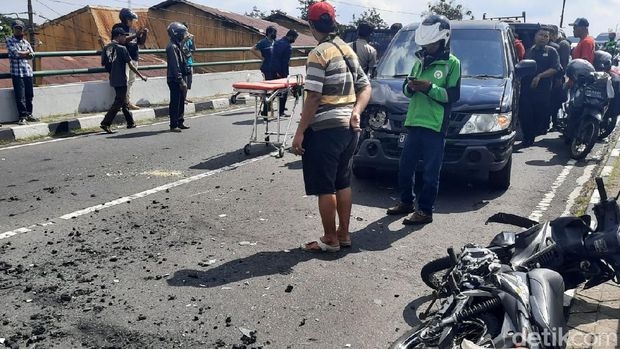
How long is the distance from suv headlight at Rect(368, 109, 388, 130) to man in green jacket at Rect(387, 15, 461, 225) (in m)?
1.09

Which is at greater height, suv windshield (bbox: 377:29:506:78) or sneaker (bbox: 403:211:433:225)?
suv windshield (bbox: 377:29:506:78)

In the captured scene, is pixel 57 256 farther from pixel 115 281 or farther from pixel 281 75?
pixel 281 75

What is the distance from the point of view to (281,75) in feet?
41.3

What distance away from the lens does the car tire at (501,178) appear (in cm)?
758

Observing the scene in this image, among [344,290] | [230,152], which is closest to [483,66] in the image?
[230,152]

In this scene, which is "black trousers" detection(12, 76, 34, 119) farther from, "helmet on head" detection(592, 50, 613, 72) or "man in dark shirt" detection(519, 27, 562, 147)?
"helmet on head" detection(592, 50, 613, 72)

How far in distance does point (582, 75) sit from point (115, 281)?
794 centimetres

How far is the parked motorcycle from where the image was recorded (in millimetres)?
10672

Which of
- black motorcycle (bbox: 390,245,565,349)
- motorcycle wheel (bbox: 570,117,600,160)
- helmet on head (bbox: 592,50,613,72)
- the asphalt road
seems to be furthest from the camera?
helmet on head (bbox: 592,50,613,72)

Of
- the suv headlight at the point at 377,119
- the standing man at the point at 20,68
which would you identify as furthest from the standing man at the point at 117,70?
the suv headlight at the point at 377,119

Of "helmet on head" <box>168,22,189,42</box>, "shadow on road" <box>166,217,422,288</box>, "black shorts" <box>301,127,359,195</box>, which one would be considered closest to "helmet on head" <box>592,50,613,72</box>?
"shadow on road" <box>166,217,422,288</box>

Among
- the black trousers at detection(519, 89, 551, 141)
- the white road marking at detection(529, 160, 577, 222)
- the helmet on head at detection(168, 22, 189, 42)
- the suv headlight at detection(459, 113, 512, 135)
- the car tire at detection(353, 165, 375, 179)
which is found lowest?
the white road marking at detection(529, 160, 577, 222)

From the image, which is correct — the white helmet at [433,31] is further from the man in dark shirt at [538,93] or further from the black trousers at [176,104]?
the black trousers at [176,104]

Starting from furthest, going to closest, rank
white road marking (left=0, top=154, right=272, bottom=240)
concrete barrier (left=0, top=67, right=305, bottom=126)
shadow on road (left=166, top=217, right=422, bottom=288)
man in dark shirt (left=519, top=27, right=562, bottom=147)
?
1. concrete barrier (left=0, top=67, right=305, bottom=126)
2. man in dark shirt (left=519, top=27, right=562, bottom=147)
3. white road marking (left=0, top=154, right=272, bottom=240)
4. shadow on road (left=166, top=217, right=422, bottom=288)
